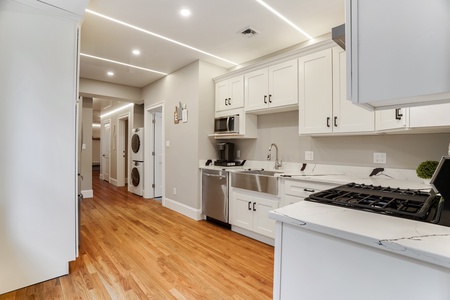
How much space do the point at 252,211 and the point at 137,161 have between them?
3707 mm

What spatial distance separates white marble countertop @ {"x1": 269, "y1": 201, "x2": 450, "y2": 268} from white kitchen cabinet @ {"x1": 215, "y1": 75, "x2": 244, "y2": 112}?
8.74 ft

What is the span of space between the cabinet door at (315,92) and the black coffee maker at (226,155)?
134 centimetres

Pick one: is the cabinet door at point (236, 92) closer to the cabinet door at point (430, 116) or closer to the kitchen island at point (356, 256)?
the cabinet door at point (430, 116)

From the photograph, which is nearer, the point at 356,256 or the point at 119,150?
the point at 356,256

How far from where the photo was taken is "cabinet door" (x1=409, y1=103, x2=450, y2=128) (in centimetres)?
154

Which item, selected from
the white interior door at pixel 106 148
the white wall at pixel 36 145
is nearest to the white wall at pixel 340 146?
the white wall at pixel 36 145

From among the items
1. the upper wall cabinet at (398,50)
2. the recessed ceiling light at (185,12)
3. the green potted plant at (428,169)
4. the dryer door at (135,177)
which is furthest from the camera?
the dryer door at (135,177)

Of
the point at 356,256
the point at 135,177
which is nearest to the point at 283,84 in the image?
the point at 356,256

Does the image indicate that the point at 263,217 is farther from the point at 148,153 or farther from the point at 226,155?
the point at 148,153

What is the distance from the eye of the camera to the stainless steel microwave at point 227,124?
3.47 m

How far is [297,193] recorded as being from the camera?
2488mm

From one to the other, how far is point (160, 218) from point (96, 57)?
9.24 ft

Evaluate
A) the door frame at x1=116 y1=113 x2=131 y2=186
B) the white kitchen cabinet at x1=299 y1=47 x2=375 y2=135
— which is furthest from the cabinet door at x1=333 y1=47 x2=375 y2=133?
the door frame at x1=116 y1=113 x2=131 y2=186

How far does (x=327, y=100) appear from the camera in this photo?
2.55m
